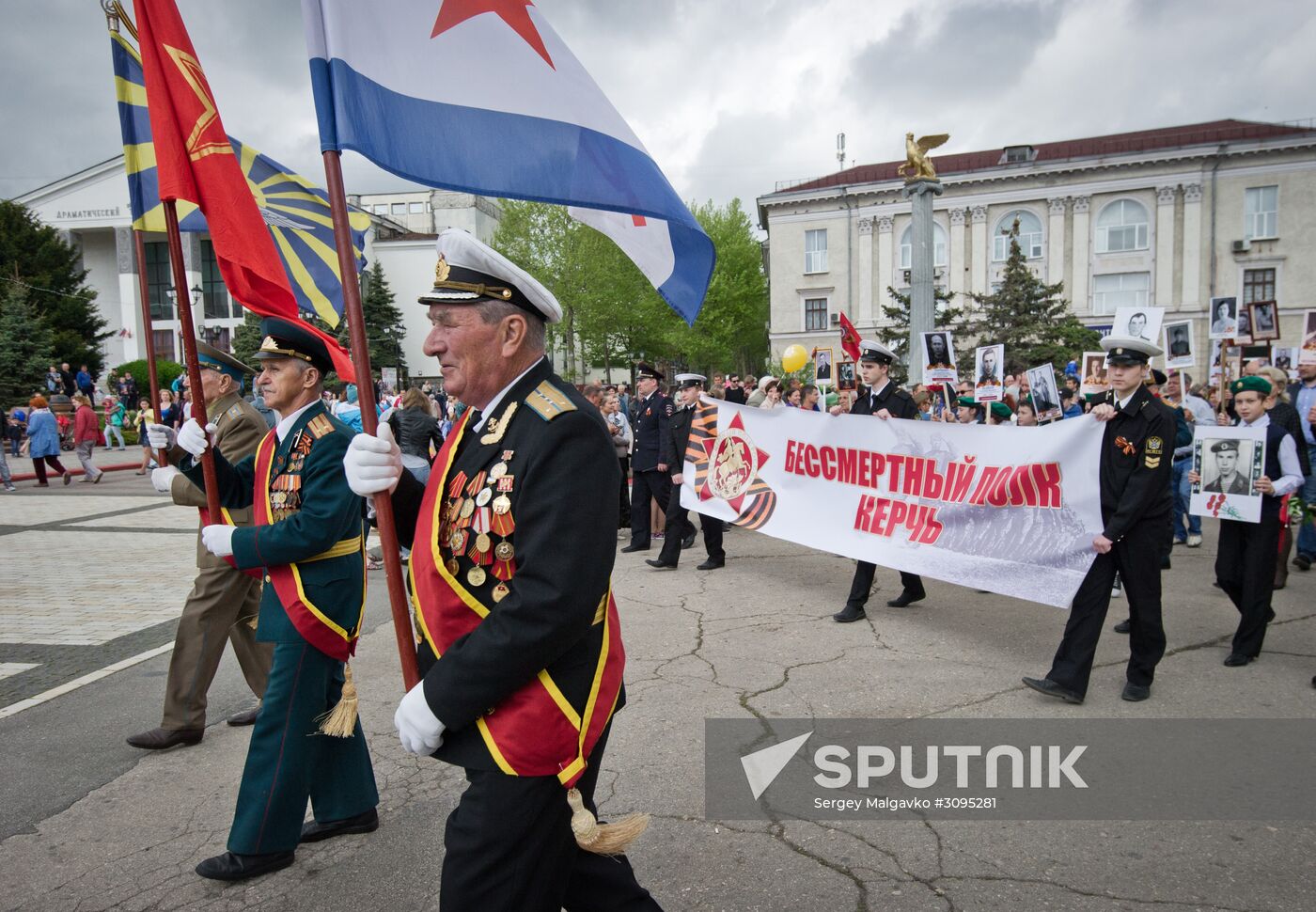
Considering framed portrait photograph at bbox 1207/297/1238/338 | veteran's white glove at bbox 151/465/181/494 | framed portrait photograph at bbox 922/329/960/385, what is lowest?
veteran's white glove at bbox 151/465/181/494

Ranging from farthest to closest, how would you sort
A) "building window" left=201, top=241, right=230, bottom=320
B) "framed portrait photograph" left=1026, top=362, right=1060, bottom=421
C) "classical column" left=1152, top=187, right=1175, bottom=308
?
"building window" left=201, top=241, right=230, bottom=320 < "classical column" left=1152, top=187, right=1175, bottom=308 < "framed portrait photograph" left=1026, top=362, right=1060, bottom=421

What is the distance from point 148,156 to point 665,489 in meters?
6.96

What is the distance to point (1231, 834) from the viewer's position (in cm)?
348

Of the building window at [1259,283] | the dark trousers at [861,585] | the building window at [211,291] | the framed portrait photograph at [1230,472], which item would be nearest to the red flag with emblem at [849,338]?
the dark trousers at [861,585]

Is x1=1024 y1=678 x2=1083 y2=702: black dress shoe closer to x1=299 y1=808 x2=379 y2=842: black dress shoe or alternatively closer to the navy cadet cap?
x1=299 y1=808 x2=379 y2=842: black dress shoe

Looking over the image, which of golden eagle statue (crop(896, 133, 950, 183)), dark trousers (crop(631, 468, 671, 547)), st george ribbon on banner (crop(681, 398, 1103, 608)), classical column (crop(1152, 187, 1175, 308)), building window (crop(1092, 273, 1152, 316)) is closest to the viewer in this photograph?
st george ribbon on banner (crop(681, 398, 1103, 608))

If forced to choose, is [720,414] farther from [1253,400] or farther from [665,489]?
[1253,400]

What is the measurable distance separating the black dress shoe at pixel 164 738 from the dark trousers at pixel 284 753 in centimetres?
147

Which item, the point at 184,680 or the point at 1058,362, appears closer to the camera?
the point at 184,680

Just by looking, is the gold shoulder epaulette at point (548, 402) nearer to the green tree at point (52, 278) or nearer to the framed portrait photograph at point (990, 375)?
the framed portrait photograph at point (990, 375)

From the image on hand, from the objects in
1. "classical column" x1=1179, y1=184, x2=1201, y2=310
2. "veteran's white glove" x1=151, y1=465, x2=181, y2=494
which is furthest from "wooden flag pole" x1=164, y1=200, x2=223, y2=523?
"classical column" x1=1179, y1=184, x2=1201, y2=310

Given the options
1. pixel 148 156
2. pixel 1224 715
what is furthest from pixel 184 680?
pixel 1224 715

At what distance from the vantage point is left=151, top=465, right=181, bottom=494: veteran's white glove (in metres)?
4.10

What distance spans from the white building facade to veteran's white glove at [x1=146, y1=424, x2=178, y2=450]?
2011 inches
